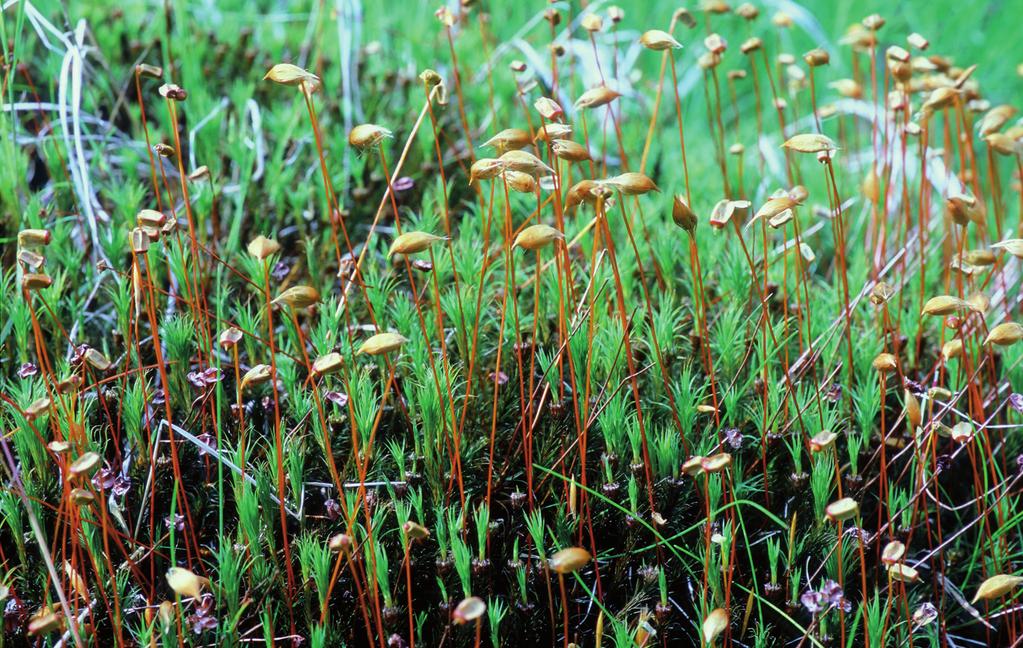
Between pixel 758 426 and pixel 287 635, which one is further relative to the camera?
pixel 758 426

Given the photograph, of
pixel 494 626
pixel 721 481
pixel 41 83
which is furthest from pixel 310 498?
pixel 41 83

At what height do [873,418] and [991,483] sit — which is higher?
[873,418]

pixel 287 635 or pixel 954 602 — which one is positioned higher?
pixel 287 635

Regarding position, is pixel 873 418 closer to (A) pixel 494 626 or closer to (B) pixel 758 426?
(B) pixel 758 426

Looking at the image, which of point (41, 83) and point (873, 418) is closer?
point (873, 418)

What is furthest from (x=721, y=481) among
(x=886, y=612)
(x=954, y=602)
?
(x=954, y=602)

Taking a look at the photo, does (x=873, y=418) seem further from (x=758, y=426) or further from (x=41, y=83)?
(x=41, y=83)

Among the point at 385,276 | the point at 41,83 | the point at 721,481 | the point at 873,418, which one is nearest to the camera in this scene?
the point at 721,481

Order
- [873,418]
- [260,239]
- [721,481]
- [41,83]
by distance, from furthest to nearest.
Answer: [41,83] → [873,418] → [721,481] → [260,239]

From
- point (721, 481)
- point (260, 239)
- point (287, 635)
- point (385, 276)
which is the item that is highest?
point (260, 239)
